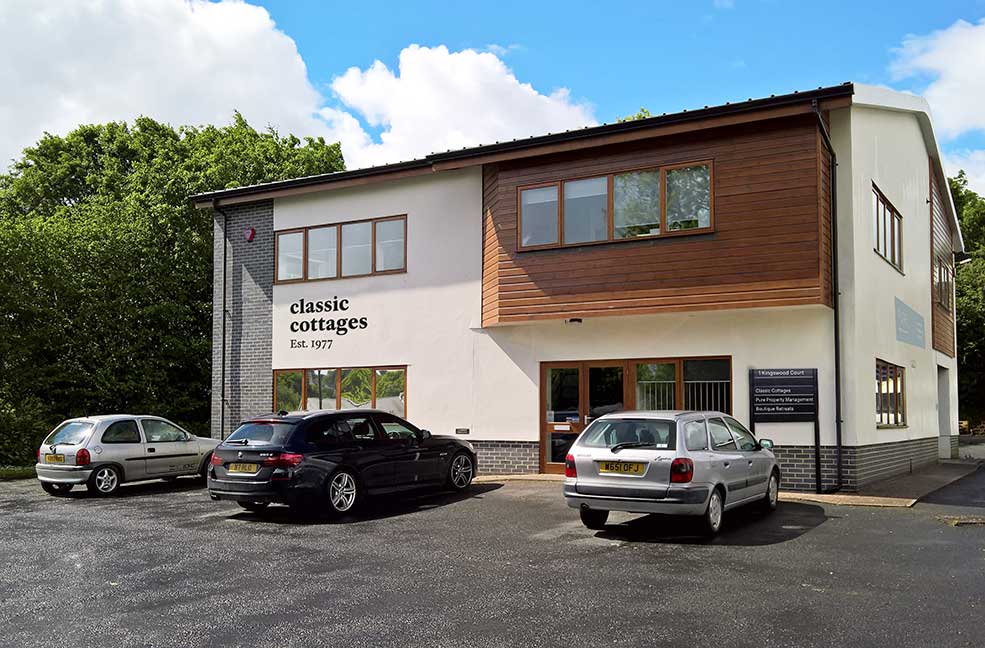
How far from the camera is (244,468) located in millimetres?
12383

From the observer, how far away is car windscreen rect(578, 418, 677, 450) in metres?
10.4

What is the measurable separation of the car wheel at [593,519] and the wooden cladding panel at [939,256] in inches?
615

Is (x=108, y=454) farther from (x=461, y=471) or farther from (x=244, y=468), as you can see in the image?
(x=461, y=471)

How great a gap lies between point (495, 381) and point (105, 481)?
24.1 feet

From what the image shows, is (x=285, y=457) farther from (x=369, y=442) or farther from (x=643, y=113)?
(x=643, y=113)

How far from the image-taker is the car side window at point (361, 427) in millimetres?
13117

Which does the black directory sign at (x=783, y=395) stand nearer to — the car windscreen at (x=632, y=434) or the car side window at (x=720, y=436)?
the car side window at (x=720, y=436)

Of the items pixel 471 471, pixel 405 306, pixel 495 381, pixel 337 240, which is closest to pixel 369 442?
pixel 471 471

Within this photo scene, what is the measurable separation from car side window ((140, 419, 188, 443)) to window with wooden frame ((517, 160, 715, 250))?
24.4 ft

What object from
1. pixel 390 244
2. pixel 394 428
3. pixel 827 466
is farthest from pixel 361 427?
pixel 827 466

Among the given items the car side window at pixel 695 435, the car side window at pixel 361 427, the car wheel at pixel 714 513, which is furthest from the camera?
the car side window at pixel 361 427

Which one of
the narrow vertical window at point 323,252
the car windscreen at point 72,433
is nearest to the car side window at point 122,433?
the car windscreen at point 72,433

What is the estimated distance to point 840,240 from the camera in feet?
48.4

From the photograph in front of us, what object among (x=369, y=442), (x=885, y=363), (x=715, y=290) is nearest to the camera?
(x=369, y=442)
